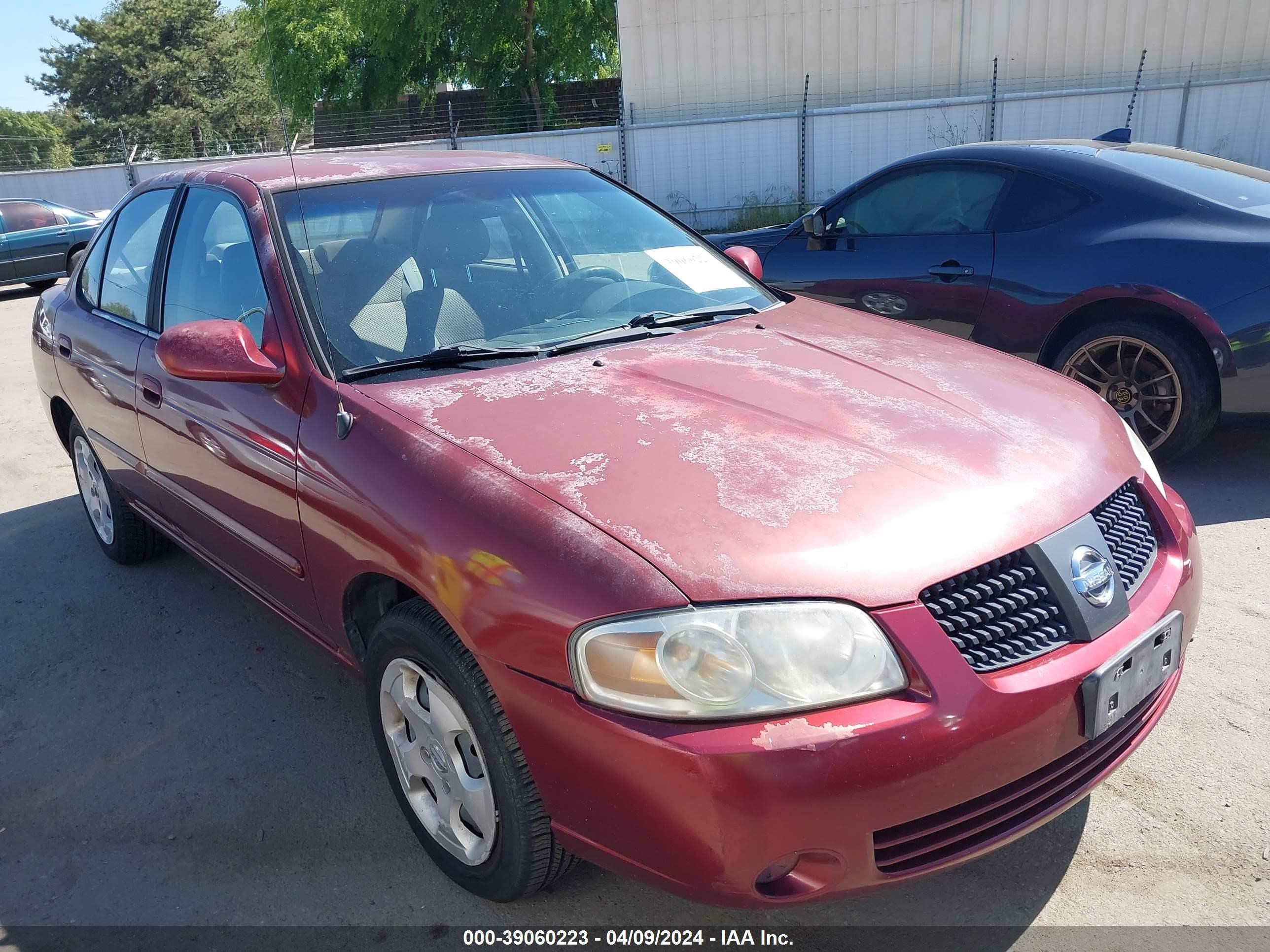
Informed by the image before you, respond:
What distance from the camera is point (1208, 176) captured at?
484cm

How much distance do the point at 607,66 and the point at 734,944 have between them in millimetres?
29354

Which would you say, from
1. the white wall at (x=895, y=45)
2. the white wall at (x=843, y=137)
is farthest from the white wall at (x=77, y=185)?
the white wall at (x=895, y=45)

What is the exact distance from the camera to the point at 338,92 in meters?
27.3

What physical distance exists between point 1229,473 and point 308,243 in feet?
13.9

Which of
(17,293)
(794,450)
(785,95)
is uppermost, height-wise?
(785,95)

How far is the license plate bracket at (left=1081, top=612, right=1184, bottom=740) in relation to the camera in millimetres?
1875

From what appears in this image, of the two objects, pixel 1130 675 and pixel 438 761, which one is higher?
pixel 1130 675

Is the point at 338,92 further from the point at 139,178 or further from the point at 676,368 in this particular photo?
the point at 676,368

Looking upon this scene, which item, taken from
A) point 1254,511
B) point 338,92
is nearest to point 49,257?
point 338,92

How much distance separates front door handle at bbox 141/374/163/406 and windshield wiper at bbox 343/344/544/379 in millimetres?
1115

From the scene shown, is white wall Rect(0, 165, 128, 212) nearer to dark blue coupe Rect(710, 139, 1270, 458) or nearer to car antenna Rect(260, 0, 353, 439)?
dark blue coupe Rect(710, 139, 1270, 458)

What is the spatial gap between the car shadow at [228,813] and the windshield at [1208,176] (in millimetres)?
3385

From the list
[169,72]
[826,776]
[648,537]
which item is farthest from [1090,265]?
[169,72]

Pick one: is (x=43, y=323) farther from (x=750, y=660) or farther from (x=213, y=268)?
(x=750, y=660)
